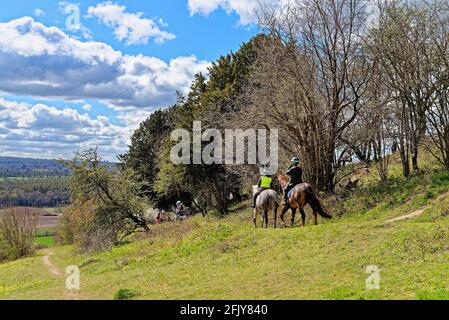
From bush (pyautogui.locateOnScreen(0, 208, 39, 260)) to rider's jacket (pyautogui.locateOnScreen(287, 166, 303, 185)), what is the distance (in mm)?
40555

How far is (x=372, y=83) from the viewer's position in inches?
1151

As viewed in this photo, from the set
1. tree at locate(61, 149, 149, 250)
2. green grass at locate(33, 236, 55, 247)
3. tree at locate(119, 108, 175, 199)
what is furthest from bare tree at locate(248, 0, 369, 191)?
green grass at locate(33, 236, 55, 247)

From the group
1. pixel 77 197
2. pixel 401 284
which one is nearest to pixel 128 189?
pixel 77 197

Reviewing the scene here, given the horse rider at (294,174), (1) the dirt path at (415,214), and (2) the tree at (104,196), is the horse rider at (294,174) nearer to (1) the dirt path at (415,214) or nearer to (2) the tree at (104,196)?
(1) the dirt path at (415,214)

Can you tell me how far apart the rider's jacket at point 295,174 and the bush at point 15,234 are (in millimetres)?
40555

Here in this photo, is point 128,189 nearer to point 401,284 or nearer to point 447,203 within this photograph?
point 447,203

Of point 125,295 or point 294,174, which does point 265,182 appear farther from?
point 125,295

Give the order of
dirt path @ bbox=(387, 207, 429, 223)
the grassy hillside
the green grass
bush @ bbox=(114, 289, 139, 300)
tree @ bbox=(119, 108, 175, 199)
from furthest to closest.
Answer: the green grass, tree @ bbox=(119, 108, 175, 199), dirt path @ bbox=(387, 207, 429, 223), bush @ bbox=(114, 289, 139, 300), the grassy hillside

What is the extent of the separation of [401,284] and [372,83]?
2046 centimetres

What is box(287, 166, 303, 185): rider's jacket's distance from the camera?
76.6ft

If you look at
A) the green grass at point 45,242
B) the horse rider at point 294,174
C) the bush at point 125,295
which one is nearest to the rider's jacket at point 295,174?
the horse rider at point 294,174

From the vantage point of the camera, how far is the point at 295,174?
77.0 feet

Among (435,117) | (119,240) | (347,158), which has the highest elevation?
(435,117)

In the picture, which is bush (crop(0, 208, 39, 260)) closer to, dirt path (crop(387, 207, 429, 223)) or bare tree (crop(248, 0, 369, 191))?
bare tree (crop(248, 0, 369, 191))
